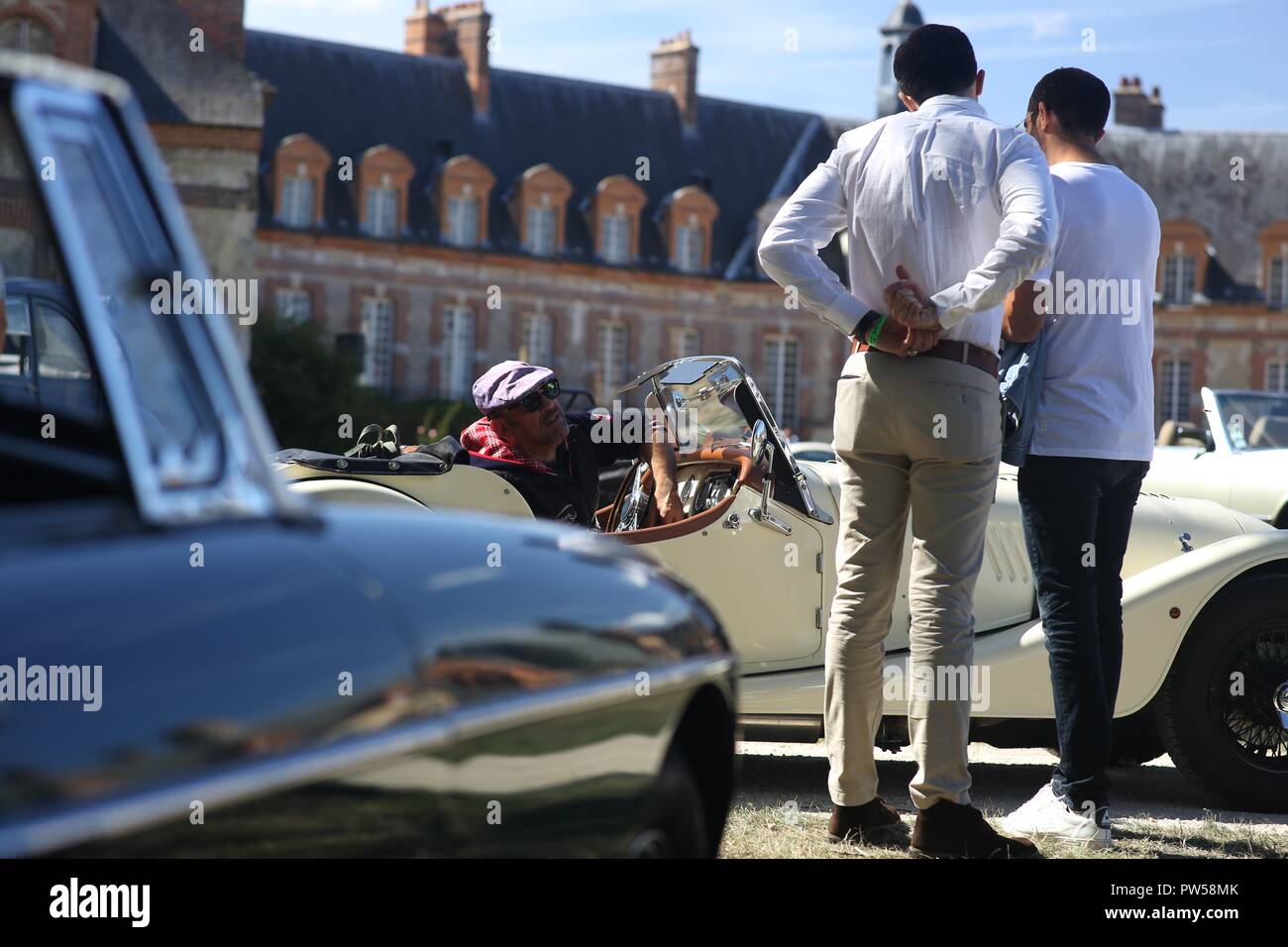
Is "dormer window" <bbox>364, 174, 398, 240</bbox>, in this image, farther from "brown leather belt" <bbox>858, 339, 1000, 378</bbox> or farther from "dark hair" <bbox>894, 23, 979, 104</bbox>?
"brown leather belt" <bbox>858, 339, 1000, 378</bbox>

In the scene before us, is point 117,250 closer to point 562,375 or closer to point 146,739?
point 146,739

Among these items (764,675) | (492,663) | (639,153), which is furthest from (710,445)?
(639,153)

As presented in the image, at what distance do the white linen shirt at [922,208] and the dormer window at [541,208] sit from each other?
51.0m

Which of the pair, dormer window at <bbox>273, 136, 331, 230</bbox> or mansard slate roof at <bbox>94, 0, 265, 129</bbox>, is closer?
mansard slate roof at <bbox>94, 0, 265, 129</bbox>

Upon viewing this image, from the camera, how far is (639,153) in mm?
57688

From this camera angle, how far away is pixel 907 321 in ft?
13.7

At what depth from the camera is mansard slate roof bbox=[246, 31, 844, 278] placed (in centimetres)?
5216

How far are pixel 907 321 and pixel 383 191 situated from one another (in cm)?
5045

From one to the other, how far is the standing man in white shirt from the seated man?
182cm

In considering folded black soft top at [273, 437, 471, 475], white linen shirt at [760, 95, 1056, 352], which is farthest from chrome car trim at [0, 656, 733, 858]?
folded black soft top at [273, 437, 471, 475]

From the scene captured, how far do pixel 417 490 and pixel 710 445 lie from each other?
1.14 m

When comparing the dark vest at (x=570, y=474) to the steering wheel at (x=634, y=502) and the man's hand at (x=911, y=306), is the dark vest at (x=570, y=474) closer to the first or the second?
the steering wheel at (x=634, y=502)

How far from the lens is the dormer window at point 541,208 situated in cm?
5462

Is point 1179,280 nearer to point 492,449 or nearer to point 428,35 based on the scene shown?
point 428,35
